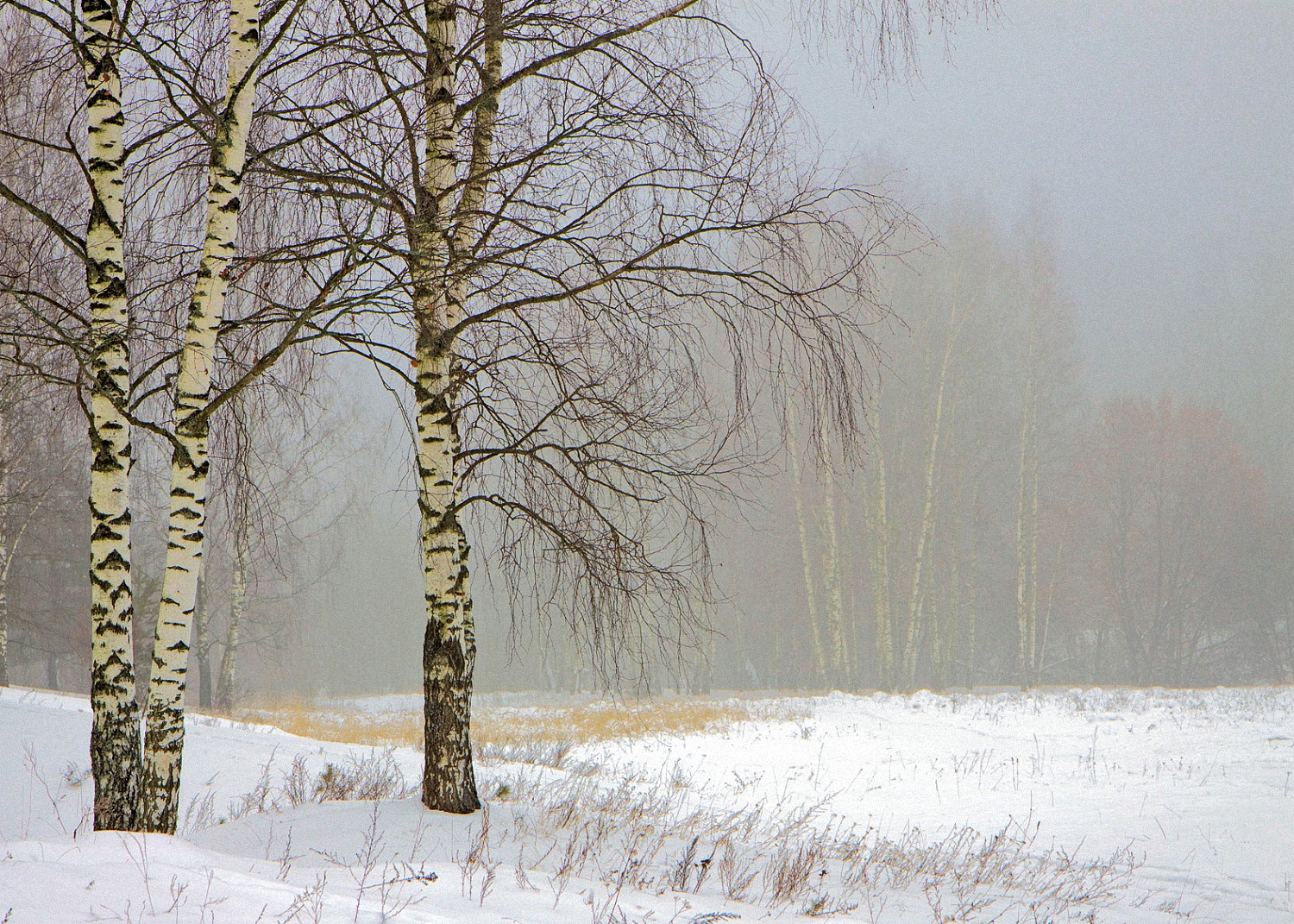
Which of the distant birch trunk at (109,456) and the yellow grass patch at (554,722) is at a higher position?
the distant birch trunk at (109,456)

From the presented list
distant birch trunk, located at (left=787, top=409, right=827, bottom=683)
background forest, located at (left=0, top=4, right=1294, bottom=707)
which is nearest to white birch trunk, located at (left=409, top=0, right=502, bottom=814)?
background forest, located at (left=0, top=4, right=1294, bottom=707)

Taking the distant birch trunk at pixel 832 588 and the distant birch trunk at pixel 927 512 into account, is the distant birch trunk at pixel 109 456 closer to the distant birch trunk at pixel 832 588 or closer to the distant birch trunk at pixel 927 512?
the distant birch trunk at pixel 927 512

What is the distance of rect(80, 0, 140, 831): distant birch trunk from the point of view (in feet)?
13.0

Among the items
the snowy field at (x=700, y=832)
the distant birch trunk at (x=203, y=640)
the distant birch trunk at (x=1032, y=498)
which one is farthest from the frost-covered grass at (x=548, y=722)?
the distant birch trunk at (x=1032, y=498)

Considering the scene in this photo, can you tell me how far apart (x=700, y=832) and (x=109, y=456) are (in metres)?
4.12

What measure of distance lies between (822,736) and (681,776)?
441 centimetres

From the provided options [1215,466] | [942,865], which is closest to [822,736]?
[942,865]

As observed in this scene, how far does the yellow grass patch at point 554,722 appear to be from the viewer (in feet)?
43.8

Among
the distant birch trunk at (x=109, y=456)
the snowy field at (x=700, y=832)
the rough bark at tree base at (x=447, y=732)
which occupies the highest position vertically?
the distant birch trunk at (x=109, y=456)

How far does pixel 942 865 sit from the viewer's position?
18.3 feet

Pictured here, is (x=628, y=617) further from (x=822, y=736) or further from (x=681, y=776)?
(x=822, y=736)

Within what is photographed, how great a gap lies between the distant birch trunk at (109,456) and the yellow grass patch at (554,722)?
6.07 m

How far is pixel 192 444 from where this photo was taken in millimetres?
4047

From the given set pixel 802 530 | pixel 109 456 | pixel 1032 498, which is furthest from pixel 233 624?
pixel 1032 498
